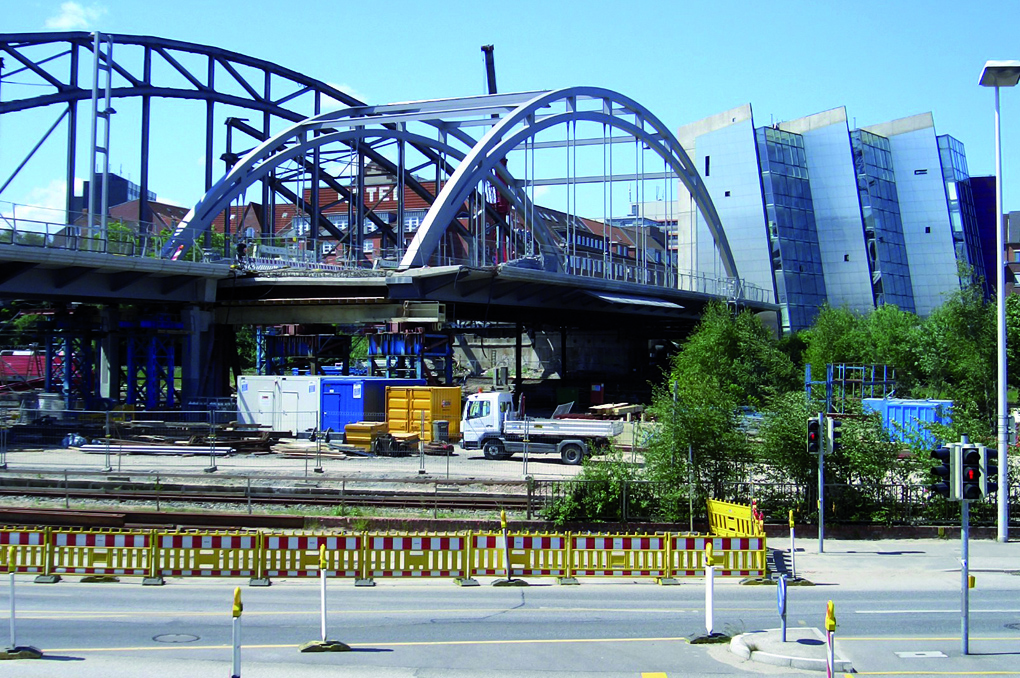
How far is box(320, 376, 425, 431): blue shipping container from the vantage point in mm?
41531

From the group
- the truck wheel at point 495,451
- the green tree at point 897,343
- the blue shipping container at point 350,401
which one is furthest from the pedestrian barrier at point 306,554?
the green tree at point 897,343

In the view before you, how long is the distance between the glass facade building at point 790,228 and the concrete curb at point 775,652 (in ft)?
231

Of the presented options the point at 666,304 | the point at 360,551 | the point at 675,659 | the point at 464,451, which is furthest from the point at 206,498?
the point at 666,304

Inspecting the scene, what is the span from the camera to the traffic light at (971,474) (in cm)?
1370

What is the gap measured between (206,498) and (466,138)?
44802 millimetres

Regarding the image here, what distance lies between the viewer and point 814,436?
2192 centimetres

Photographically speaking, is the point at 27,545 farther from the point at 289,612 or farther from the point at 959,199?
the point at 959,199

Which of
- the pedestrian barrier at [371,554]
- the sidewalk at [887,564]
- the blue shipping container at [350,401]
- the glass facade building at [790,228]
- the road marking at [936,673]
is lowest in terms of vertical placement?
the sidewalk at [887,564]

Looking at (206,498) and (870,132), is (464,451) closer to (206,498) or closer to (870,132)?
(206,498)

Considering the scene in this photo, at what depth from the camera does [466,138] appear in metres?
67.4

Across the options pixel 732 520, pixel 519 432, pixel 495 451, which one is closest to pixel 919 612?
pixel 732 520

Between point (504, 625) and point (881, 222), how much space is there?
81.6 m

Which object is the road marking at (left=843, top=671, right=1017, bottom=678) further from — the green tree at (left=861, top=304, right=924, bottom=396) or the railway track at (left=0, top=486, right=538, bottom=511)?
the green tree at (left=861, top=304, right=924, bottom=396)

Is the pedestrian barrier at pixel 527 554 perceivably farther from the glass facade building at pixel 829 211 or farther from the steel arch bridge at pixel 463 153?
the glass facade building at pixel 829 211
